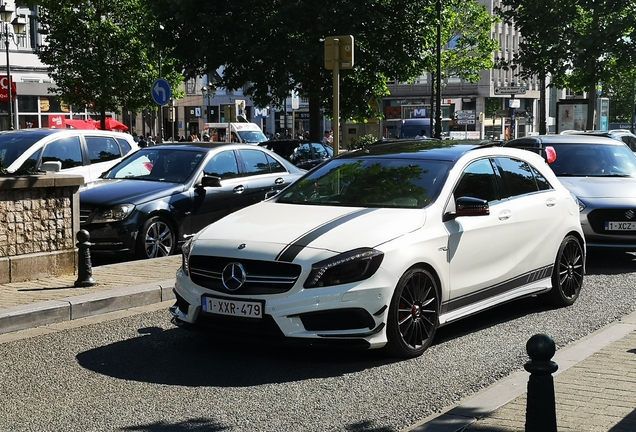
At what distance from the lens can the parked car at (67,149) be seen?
1427 cm

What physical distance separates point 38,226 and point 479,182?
4.73m

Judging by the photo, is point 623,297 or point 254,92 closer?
point 623,297

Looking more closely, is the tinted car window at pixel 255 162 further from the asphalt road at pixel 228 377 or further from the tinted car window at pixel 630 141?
the tinted car window at pixel 630 141

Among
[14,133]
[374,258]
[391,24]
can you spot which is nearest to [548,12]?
[391,24]

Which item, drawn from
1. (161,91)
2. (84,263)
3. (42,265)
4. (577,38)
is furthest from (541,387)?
(577,38)

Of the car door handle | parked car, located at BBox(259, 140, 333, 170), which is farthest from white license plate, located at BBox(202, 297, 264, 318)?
parked car, located at BBox(259, 140, 333, 170)

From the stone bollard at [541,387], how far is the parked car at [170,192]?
8.56 metres

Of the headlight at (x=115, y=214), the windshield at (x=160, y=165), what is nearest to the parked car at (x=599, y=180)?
the windshield at (x=160, y=165)

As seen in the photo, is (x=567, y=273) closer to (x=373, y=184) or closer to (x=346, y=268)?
(x=373, y=184)

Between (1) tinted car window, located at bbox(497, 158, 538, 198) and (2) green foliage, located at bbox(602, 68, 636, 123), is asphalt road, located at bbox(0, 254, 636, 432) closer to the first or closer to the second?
(1) tinted car window, located at bbox(497, 158, 538, 198)

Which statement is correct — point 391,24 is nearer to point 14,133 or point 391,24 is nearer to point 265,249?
point 14,133

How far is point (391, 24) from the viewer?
32562mm

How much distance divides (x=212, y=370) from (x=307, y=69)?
1002 inches

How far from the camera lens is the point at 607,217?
12.2 meters
